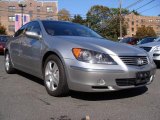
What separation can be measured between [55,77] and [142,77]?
156 centimetres

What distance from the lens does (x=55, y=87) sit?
603cm

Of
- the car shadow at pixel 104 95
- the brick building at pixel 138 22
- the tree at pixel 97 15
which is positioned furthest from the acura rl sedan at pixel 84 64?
the brick building at pixel 138 22

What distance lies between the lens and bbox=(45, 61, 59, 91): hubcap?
19.7 ft

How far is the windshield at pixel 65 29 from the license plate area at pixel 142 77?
1744mm

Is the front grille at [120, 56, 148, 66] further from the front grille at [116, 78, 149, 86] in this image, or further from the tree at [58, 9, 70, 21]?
the tree at [58, 9, 70, 21]

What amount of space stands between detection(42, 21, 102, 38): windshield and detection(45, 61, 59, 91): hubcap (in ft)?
2.53

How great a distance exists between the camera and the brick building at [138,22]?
120 metres

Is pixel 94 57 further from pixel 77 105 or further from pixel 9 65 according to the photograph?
pixel 9 65

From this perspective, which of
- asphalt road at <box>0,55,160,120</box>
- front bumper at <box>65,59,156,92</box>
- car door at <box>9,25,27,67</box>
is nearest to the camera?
asphalt road at <box>0,55,160,120</box>

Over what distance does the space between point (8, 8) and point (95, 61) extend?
8097 cm

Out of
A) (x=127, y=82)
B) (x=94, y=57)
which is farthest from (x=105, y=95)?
(x=94, y=57)

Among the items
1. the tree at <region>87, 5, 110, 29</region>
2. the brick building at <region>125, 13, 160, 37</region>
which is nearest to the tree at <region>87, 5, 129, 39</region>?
the tree at <region>87, 5, 110, 29</region>

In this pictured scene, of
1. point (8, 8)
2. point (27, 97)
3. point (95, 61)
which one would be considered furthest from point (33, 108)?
point (8, 8)

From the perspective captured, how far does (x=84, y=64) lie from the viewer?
5.39 metres
